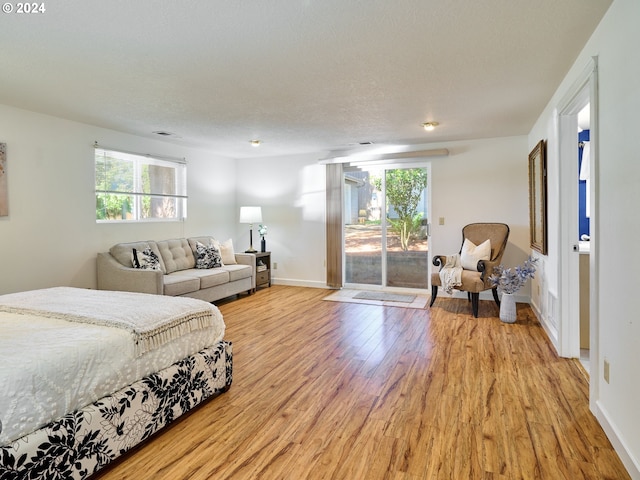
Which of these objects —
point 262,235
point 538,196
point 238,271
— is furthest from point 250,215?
point 538,196

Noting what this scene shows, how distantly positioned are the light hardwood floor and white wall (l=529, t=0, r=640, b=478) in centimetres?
22

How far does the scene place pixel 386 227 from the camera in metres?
6.19

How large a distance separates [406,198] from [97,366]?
503 cm

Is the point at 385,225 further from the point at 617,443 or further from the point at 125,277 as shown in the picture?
the point at 617,443

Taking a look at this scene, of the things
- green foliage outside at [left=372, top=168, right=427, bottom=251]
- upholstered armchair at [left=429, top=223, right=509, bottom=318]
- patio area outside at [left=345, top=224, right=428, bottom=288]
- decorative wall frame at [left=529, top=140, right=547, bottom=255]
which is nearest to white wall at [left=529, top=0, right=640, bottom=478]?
decorative wall frame at [left=529, top=140, right=547, bottom=255]

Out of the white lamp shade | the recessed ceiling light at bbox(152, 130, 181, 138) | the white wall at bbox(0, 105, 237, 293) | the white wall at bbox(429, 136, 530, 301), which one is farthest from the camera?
the white lamp shade

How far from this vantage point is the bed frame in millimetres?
1487

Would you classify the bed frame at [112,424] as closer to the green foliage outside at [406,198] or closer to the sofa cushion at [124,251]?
the sofa cushion at [124,251]

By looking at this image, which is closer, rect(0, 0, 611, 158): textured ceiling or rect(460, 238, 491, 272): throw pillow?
rect(0, 0, 611, 158): textured ceiling

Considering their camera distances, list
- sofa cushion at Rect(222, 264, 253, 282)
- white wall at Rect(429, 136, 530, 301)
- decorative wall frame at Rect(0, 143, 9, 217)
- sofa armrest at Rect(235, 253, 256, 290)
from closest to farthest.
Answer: decorative wall frame at Rect(0, 143, 9, 217) → white wall at Rect(429, 136, 530, 301) → sofa cushion at Rect(222, 264, 253, 282) → sofa armrest at Rect(235, 253, 256, 290)

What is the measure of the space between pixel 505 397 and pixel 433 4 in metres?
2.40

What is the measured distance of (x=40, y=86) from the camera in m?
3.21

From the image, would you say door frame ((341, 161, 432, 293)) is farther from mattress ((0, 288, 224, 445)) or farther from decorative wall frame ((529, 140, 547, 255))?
mattress ((0, 288, 224, 445))

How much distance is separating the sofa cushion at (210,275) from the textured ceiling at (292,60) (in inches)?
74.0
